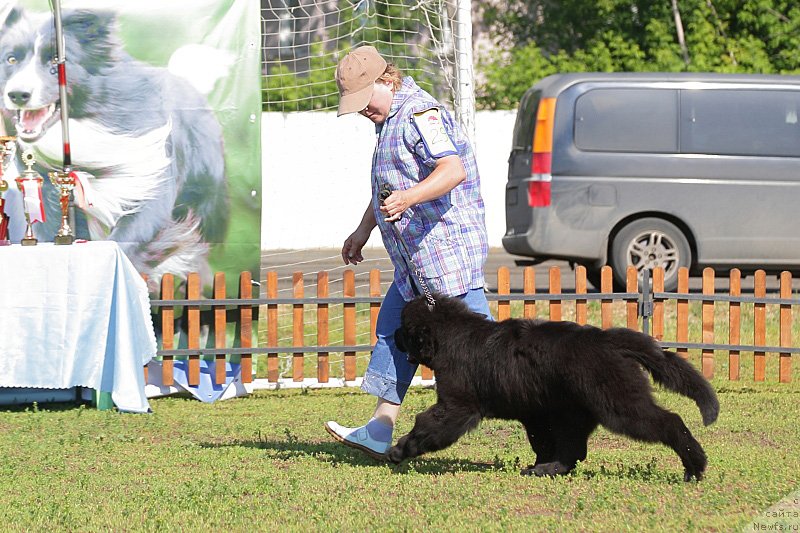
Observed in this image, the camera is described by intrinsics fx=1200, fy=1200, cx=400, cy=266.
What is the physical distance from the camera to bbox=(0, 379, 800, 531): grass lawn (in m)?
4.29

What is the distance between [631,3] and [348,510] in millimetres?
19136

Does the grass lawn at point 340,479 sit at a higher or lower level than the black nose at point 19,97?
lower

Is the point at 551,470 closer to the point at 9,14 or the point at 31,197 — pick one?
the point at 31,197

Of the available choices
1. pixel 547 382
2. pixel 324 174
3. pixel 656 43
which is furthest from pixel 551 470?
pixel 656 43

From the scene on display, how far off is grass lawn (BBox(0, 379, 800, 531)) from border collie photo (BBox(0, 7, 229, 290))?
1.42 meters

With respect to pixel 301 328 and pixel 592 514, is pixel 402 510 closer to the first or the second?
pixel 592 514

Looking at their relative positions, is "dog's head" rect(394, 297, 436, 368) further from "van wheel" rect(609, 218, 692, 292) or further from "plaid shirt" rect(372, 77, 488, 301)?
"van wheel" rect(609, 218, 692, 292)

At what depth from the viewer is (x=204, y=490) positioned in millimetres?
4801

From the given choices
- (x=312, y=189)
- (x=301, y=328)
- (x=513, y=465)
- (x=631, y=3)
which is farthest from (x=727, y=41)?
(x=513, y=465)

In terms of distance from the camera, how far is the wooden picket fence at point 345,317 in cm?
809

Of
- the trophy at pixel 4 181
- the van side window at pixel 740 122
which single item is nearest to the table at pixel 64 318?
the trophy at pixel 4 181

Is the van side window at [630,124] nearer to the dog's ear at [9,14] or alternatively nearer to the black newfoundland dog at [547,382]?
the dog's ear at [9,14]

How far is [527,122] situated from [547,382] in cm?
734

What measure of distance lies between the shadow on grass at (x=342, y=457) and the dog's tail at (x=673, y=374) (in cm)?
90
